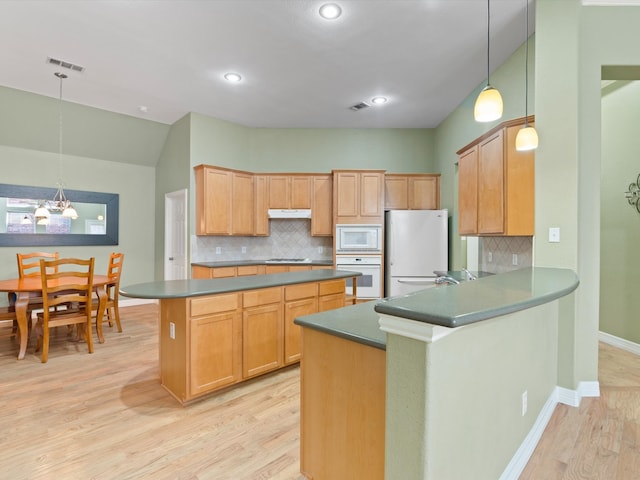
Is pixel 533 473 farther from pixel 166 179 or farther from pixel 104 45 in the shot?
pixel 166 179

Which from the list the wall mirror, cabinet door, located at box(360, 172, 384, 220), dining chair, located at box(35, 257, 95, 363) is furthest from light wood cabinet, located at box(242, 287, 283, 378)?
the wall mirror

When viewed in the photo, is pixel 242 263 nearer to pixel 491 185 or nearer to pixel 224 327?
pixel 224 327

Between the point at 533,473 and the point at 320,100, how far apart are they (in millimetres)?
4546

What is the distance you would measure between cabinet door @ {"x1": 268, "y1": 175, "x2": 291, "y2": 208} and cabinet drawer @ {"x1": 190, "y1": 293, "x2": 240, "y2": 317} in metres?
3.13

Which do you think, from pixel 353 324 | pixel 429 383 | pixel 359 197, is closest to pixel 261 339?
pixel 353 324

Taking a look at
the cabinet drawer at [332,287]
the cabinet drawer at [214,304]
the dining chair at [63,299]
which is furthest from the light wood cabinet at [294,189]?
the cabinet drawer at [214,304]

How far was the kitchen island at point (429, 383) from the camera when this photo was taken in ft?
3.25

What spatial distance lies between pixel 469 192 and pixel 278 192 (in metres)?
3.17

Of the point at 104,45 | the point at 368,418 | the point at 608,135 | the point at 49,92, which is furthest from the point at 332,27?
the point at 49,92

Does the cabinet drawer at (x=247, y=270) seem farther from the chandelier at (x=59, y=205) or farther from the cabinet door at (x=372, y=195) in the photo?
the chandelier at (x=59, y=205)

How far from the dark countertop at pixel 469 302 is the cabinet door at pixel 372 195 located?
12.4 ft

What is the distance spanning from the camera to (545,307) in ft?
7.09

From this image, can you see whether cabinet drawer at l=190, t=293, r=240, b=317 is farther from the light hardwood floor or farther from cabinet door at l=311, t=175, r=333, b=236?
cabinet door at l=311, t=175, r=333, b=236

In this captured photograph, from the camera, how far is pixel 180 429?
7.04ft
